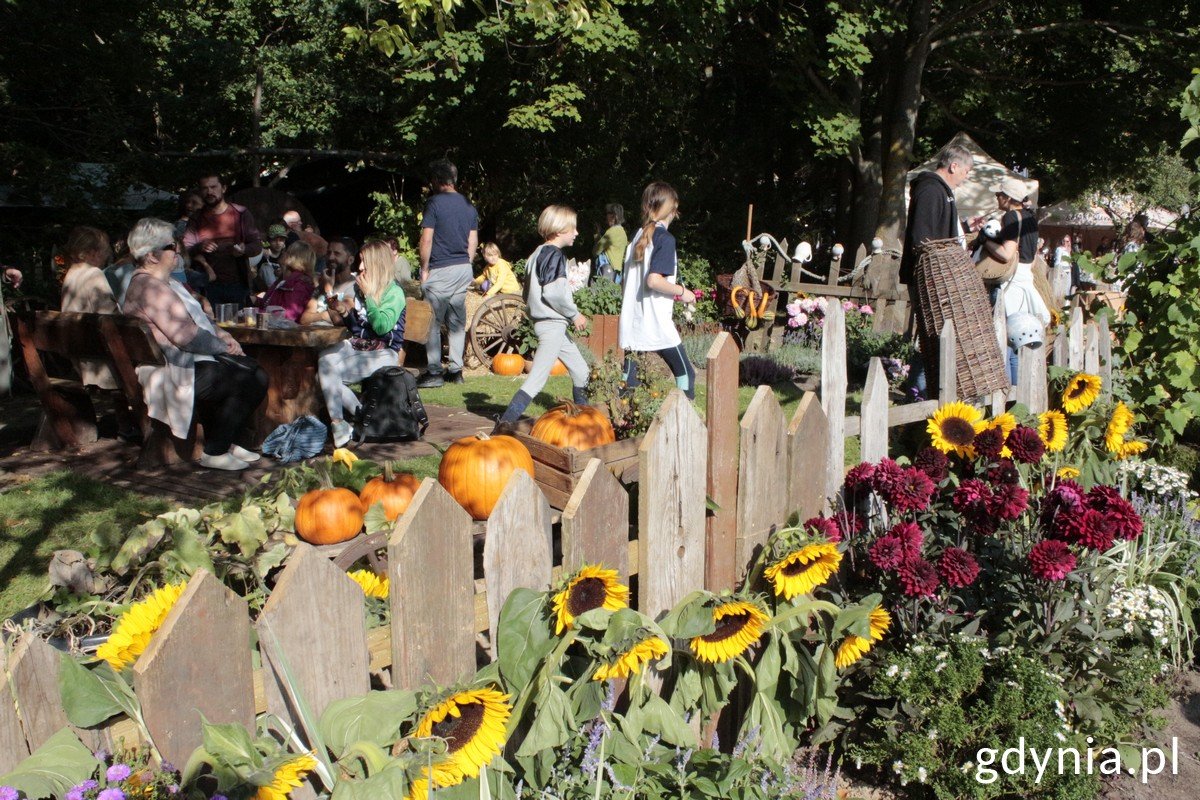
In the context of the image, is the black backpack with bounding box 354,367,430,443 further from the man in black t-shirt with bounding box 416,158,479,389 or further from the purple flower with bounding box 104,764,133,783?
the purple flower with bounding box 104,764,133,783

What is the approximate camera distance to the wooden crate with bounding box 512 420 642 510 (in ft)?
12.7

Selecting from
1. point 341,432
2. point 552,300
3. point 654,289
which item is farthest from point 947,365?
point 341,432

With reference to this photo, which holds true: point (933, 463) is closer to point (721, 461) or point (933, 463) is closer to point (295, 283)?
point (721, 461)

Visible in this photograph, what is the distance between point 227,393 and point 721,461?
393 cm

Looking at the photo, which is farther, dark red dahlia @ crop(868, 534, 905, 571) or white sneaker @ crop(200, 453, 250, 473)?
white sneaker @ crop(200, 453, 250, 473)

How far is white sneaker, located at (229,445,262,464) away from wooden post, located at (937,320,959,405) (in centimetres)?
399

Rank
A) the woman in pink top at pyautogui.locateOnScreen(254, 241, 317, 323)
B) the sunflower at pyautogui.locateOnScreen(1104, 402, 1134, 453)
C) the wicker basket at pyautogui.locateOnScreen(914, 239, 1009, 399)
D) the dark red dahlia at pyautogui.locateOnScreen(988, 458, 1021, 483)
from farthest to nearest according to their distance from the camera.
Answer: the woman in pink top at pyautogui.locateOnScreen(254, 241, 317, 323) → the wicker basket at pyautogui.locateOnScreen(914, 239, 1009, 399) → the sunflower at pyautogui.locateOnScreen(1104, 402, 1134, 453) → the dark red dahlia at pyautogui.locateOnScreen(988, 458, 1021, 483)

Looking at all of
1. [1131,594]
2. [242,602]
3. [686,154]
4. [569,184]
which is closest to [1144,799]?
[1131,594]

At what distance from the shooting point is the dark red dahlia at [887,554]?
114 inches

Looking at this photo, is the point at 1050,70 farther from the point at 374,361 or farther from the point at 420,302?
the point at 374,361

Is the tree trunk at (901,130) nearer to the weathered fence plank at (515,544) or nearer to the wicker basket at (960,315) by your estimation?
the wicker basket at (960,315)

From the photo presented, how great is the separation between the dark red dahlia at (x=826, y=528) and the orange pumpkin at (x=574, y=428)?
1229mm

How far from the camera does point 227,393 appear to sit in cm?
593

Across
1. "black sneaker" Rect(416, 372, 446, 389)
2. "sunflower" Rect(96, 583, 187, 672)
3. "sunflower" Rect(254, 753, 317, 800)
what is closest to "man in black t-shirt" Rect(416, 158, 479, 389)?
"black sneaker" Rect(416, 372, 446, 389)
